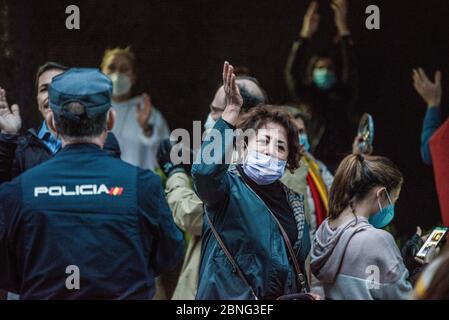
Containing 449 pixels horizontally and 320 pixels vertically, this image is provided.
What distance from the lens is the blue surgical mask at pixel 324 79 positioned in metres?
7.00

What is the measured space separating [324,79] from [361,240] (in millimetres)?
2314

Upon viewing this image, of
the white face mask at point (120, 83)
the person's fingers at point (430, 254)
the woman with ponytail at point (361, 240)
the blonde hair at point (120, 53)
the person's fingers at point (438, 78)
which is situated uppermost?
the blonde hair at point (120, 53)

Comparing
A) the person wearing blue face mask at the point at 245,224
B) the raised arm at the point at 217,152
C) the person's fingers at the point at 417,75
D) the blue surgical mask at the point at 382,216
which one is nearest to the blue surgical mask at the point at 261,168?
the person wearing blue face mask at the point at 245,224

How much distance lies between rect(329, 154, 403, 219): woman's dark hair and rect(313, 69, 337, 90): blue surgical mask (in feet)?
6.12

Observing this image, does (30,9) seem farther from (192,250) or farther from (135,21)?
(192,250)

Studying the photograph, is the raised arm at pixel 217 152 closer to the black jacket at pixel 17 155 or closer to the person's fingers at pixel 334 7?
the black jacket at pixel 17 155

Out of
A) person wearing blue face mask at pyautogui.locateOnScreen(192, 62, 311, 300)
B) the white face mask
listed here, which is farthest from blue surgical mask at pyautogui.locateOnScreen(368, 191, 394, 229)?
the white face mask

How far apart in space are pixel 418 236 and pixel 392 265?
0.68 metres

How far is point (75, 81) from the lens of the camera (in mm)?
4402

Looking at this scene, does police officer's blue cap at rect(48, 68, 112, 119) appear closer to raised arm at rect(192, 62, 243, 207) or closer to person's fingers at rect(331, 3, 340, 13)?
raised arm at rect(192, 62, 243, 207)

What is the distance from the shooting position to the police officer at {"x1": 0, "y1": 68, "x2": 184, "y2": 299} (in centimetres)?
424

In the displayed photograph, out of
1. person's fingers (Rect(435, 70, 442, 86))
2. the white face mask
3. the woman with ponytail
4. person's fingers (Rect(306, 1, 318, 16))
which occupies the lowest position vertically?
the woman with ponytail

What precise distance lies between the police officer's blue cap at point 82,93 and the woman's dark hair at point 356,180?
1.28m

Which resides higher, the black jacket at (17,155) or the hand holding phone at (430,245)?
the black jacket at (17,155)
